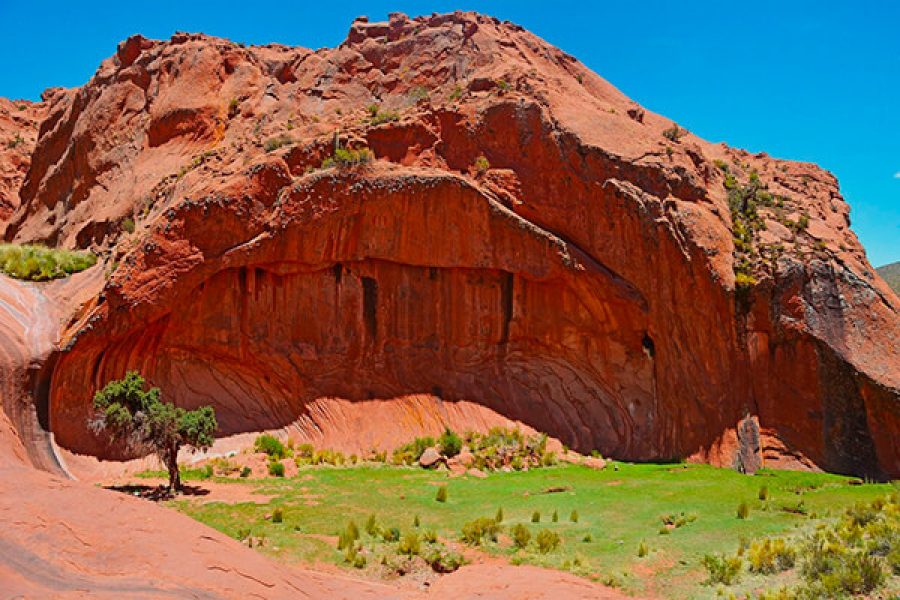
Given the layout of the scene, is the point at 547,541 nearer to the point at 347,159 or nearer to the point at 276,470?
the point at 276,470

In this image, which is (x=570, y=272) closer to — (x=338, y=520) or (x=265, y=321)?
(x=265, y=321)

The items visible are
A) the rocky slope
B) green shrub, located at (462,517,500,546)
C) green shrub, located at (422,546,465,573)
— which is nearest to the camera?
green shrub, located at (422,546,465,573)

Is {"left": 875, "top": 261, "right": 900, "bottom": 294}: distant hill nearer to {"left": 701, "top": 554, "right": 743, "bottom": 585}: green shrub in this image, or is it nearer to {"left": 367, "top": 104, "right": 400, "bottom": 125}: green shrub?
{"left": 367, "top": 104, "right": 400, "bottom": 125}: green shrub

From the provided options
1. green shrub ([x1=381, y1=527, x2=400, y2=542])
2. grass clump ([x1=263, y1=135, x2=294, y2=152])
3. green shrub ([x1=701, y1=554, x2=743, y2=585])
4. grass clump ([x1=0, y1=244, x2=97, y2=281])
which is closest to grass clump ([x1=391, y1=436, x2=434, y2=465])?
green shrub ([x1=381, y1=527, x2=400, y2=542])

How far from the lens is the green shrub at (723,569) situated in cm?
1112

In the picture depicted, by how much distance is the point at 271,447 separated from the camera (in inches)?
936

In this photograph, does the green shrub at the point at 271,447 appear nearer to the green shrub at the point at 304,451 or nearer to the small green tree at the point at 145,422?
the green shrub at the point at 304,451

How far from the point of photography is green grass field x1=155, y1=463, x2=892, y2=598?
12484mm

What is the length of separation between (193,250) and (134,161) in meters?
12.1

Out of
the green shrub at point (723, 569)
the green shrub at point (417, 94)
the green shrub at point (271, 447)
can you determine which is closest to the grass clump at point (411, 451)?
→ the green shrub at point (271, 447)

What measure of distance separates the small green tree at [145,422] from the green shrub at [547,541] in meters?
9.83

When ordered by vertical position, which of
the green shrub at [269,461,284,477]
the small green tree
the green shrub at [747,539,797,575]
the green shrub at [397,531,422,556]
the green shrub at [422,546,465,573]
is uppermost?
the small green tree

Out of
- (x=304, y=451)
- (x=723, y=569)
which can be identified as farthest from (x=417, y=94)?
(x=723, y=569)

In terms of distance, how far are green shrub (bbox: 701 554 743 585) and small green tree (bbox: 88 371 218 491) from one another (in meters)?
13.0
